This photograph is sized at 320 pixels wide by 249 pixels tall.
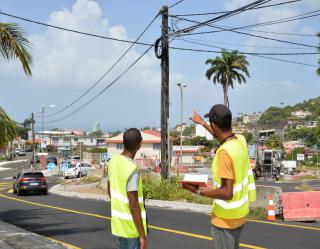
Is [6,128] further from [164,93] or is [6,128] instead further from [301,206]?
[164,93]

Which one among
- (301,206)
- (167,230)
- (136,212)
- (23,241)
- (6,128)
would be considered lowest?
(167,230)

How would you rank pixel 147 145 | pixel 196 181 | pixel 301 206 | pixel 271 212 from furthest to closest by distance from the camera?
1. pixel 147 145
2. pixel 271 212
3. pixel 301 206
4. pixel 196 181

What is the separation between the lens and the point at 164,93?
21.9m

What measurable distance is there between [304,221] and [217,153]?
1068cm

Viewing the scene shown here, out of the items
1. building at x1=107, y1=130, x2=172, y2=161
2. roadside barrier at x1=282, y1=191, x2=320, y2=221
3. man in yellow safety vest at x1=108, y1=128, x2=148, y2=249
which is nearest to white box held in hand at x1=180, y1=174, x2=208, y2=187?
man in yellow safety vest at x1=108, y1=128, x2=148, y2=249

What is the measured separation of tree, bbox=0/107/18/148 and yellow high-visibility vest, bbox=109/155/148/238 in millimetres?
6421

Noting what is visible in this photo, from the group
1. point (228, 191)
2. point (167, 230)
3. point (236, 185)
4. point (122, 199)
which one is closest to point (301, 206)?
point (167, 230)

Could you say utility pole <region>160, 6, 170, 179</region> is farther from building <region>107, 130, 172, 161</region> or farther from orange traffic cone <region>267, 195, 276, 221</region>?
building <region>107, 130, 172, 161</region>

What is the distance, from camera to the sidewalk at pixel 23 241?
975 cm

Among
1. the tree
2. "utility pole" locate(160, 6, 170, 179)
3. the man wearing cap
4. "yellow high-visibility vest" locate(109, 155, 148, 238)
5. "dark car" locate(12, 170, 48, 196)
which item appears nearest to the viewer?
the man wearing cap

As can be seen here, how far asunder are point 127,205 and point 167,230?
25.7 ft

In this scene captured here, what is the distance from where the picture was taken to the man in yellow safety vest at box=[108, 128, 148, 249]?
4965 millimetres

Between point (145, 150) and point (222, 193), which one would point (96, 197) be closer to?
point (222, 193)

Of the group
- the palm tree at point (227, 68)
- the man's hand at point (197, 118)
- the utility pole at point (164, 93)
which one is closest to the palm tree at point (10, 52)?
the man's hand at point (197, 118)
